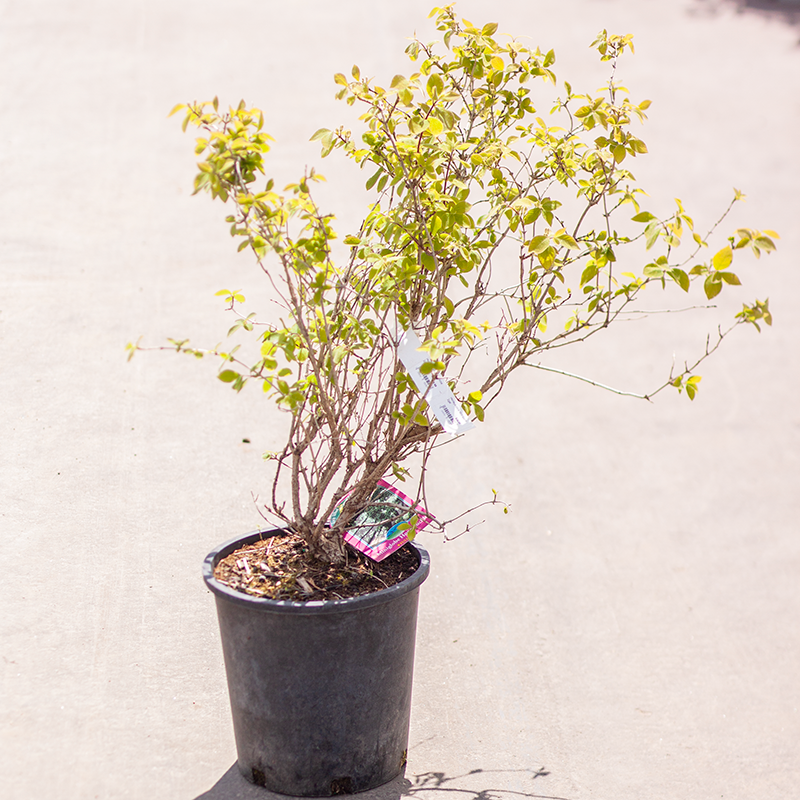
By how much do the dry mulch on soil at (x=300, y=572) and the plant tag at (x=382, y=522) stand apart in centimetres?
5

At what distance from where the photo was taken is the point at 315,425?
2.24 meters

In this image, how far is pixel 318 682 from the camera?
2.10m

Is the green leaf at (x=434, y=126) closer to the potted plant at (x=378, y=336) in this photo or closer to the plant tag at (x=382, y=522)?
the potted plant at (x=378, y=336)

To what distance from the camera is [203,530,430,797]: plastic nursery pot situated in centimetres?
207

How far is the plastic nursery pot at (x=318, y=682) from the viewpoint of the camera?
6.79 feet

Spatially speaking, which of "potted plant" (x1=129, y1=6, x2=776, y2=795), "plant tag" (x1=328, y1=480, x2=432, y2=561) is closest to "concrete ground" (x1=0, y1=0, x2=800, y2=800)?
"potted plant" (x1=129, y1=6, x2=776, y2=795)

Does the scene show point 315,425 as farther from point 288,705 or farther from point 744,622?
point 744,622

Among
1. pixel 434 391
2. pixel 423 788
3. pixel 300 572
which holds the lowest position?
pixel 423 788

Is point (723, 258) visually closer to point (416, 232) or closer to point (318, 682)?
point (416, 232)

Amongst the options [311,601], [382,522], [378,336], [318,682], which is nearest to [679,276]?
[378,336]

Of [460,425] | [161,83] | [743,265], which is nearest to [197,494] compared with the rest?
[460,425]

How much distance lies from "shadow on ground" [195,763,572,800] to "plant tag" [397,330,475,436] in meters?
0.93

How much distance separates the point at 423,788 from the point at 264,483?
1.48m

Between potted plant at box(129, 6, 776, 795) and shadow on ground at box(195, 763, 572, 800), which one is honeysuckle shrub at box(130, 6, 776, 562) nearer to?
potted plant at box(129, 6, 776, 795)
